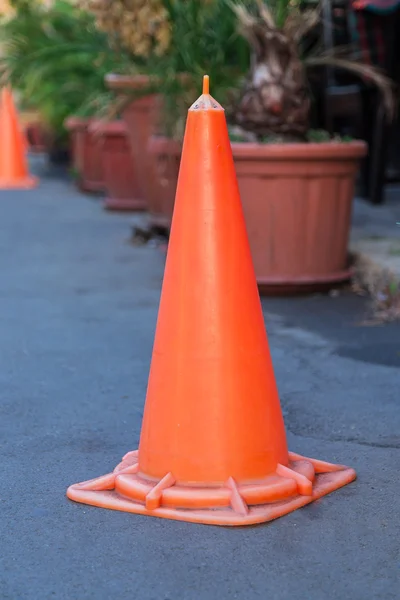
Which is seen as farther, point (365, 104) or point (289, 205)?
point (365, 104)

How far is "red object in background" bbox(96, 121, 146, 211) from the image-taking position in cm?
996

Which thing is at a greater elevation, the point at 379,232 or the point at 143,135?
the point at 143,135

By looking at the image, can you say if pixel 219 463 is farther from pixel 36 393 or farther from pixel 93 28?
pixel 93 28

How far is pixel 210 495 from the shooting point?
267 cm

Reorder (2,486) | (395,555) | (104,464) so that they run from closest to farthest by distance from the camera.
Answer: (395,555) → (2,486) → (104,464)

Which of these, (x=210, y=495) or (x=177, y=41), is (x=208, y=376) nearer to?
(x=210, y=495)

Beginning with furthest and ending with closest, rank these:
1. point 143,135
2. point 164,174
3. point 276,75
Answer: point 143,135 < point 164,174 < point 276,75

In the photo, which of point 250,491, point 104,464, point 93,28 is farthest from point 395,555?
point 93,28

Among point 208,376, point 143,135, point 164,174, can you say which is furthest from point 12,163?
point 208,376

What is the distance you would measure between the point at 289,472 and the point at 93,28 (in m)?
5.49

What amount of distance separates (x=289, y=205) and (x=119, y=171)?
4848 mm

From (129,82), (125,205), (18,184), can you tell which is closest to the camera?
(129,82)

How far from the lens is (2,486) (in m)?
2.90

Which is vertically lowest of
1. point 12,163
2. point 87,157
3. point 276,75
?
point 12,163
